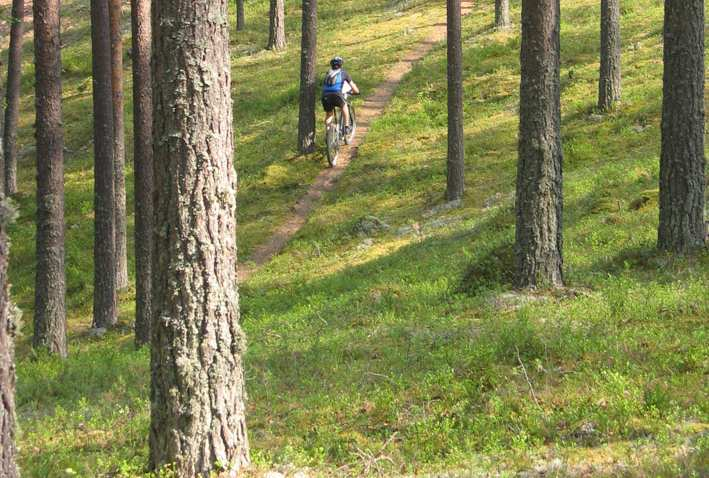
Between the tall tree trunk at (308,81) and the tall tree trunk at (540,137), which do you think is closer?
the tall tree trunk at (540,137)

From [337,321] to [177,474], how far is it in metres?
6.49

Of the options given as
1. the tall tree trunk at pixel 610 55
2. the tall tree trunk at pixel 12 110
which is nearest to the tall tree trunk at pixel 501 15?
the tall tree trunk at pixel 610 55

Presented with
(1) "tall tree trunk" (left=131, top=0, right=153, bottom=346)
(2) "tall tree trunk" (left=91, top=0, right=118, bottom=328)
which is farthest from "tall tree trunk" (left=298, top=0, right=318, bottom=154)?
(1) "tall tree trunk" (left=131, top=0, right=153, bottom=346)

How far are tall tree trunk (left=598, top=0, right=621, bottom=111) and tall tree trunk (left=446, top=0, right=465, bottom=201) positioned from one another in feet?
16.8

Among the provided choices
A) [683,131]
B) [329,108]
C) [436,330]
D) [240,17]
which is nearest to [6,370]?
[436,330]

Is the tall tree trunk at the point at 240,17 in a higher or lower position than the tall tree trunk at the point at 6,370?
higher

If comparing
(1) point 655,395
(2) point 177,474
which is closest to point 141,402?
(2) point 177,474

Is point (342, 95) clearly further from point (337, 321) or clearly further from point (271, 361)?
point (271, 361)

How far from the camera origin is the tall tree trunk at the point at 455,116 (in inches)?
856

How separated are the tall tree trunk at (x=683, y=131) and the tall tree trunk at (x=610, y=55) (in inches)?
490

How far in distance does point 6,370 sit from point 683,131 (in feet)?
33.2

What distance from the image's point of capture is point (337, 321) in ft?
42.3

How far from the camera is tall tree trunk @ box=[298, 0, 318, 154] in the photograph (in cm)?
2706

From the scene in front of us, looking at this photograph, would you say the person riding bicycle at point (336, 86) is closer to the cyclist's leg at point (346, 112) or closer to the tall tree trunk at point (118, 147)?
the cyclist's leg at point (346, 112)
